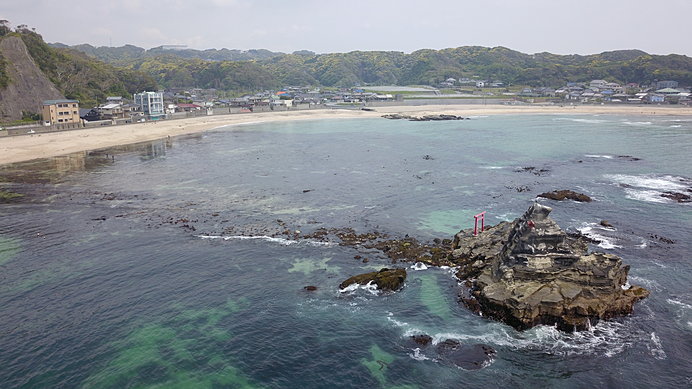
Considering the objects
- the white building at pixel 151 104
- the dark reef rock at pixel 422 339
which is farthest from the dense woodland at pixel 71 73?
the dark reef rock at pixel 422 339

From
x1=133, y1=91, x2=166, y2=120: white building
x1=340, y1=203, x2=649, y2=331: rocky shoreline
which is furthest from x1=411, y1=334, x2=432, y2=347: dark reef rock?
x1=133, y1=91, x2=166, y2=120: white building

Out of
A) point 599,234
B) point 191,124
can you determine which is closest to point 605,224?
point 599,234

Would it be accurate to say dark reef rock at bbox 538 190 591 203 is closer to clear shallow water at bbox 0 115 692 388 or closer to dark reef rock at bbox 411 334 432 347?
clear shallow water at bbox 0 115 692 388

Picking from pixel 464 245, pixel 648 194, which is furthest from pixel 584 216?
pixel 464 245

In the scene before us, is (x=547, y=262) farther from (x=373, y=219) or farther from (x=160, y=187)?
(x=160, y=187)

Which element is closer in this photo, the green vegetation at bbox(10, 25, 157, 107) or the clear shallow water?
the clear shallow water

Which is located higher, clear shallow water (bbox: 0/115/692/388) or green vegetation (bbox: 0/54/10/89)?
green vegetation (bbox: 0/54/10/89)
